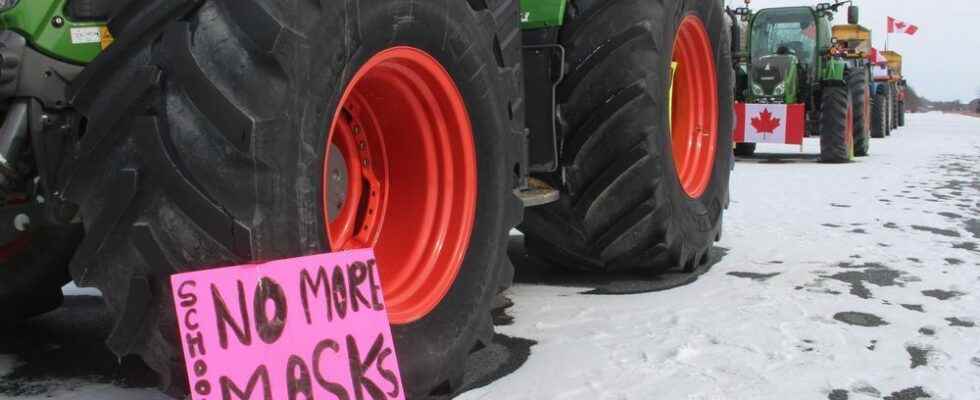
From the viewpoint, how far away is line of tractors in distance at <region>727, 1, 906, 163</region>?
12.7m

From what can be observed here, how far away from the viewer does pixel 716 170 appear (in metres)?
4.84

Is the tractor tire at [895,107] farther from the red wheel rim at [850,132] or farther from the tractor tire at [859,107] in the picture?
the red wheel rim at [850,132]

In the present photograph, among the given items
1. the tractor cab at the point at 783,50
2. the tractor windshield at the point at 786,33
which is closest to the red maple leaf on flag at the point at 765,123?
the tractor cab at the point at 783,50

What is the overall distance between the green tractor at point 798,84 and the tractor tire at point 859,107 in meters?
0.01

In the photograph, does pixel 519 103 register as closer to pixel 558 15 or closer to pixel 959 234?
pixel 558 15

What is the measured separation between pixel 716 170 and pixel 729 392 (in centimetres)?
224

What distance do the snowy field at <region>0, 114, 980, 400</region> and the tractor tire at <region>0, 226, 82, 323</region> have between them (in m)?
0.23

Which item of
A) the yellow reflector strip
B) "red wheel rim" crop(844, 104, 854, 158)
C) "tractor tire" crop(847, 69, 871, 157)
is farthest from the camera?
"tractor tire" crop(847, 69, 871, 157)

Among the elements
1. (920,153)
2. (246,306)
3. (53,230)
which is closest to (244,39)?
(246,306)

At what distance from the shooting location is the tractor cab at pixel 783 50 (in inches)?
513

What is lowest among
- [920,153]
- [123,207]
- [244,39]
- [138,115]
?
[920,153]

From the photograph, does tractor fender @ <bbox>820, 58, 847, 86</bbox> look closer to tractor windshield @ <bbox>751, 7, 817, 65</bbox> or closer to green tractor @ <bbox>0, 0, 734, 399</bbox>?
tractor windshield @ <bbox>751, 7, 817, 65</bbox>

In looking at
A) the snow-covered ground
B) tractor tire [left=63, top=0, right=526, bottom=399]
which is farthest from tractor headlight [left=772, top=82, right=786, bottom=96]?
tractor tire [left=63, top=0, right=526, bottom=399]

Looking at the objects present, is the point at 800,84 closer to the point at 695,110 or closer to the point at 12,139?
the point at 695,110
